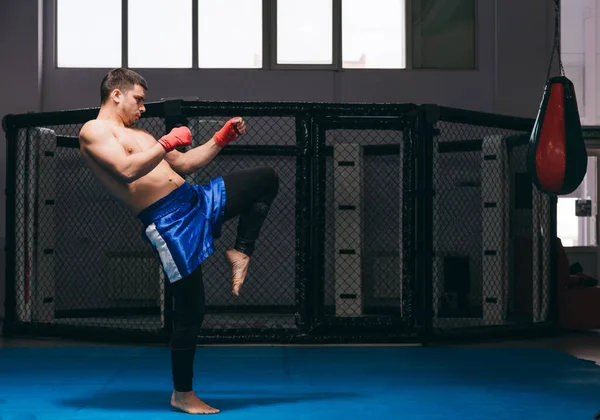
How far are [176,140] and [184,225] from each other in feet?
1.44

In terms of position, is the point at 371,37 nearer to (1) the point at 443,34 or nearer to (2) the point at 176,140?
(1) the point at 443,34

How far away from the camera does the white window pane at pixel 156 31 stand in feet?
32.5

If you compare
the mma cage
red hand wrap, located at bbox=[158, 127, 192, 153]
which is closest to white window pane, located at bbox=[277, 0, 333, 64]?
the mma cage

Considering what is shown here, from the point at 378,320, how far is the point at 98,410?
135 inches

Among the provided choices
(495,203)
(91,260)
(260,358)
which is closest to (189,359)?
(260,358)

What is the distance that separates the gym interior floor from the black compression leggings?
0.28 metres

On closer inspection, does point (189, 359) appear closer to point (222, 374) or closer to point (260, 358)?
point (222, 374)

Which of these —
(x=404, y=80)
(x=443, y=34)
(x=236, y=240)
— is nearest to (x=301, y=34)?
(x=404, y=80)

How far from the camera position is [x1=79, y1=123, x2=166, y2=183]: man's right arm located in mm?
3916

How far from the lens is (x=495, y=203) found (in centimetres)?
777

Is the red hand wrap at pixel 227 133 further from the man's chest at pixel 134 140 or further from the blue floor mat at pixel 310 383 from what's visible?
the blue floor mat at pixel 310 383

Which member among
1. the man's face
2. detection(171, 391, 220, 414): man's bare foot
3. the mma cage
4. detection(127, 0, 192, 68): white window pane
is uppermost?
detection(127, 0, 192, 68): white window pane

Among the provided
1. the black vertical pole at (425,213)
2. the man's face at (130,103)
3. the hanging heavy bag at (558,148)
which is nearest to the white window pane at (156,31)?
the black vertical pole at (425,213)

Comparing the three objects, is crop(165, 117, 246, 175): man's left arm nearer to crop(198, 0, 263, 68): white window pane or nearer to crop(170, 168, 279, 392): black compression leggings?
crop(170, 168, 279, 392): black compression leggings
